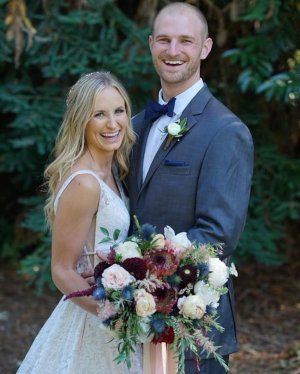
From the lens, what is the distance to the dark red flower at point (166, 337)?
2.90 meters

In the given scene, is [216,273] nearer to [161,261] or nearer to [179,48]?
[161,261]

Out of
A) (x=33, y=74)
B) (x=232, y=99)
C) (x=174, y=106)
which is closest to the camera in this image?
(x=174, y=106)

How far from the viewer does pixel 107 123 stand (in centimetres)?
342

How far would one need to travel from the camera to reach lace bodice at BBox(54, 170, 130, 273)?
337 cm

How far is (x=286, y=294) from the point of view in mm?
6988

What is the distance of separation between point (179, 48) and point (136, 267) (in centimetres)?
117

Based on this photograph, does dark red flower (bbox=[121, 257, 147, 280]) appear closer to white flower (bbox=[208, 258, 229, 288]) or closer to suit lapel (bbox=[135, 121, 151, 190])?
white flower (bbox=[208, 258, 229, 288])

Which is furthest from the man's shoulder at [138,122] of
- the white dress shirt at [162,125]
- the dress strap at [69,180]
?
the dress strap at [69,180]

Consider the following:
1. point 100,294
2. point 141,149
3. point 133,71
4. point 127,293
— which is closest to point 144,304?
point 127,293

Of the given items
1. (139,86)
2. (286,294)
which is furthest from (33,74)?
(286,294)

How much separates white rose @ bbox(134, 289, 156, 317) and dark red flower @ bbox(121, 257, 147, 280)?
0.06m

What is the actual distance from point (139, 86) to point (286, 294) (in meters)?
2.36

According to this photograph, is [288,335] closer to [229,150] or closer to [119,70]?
[119,70]

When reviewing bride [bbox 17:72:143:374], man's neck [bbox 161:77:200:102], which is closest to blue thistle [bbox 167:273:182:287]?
bride [bbox 17:72:143:374]
